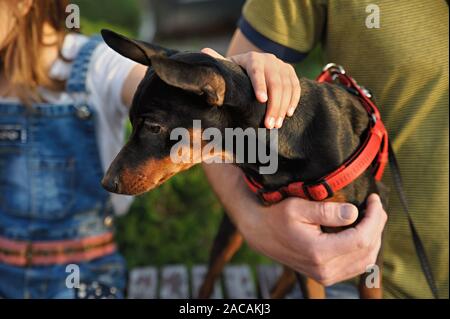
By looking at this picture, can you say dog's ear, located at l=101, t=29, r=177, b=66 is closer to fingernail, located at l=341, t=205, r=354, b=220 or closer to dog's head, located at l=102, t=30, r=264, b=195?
dog's head, located at l=102, t=30, r=264, b=195

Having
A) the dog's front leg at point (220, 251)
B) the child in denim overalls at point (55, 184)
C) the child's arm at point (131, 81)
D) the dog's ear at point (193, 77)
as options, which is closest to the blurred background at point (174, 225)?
the dog's front leg at point (220, 251)

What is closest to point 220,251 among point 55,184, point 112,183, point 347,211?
point 55,184

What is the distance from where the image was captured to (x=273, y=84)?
4.08ft

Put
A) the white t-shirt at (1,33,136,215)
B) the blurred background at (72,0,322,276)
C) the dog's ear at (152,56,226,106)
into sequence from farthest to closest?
1. the blurred background at (72,0,322,276)
2. the white t-shirt at (1,33,136,215)
3. the dog's ear at (152,56,226,106)

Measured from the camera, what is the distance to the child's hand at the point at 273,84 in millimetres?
1242

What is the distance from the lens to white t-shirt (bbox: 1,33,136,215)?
5.70 ft

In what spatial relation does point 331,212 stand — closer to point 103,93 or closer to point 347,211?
point 347,211

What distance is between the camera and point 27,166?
69.7 inches

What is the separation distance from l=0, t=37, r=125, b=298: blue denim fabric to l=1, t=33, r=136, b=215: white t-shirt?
0.07 ft

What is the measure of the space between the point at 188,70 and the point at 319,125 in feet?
1.28

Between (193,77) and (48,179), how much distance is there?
820 millimetres

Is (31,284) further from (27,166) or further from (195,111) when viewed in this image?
(195,111)

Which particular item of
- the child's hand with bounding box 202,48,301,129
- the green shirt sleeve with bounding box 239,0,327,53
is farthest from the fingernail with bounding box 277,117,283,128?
the green shirt sleeve with bounding box 239,0,327,53

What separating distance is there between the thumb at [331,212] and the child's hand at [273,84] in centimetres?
23
